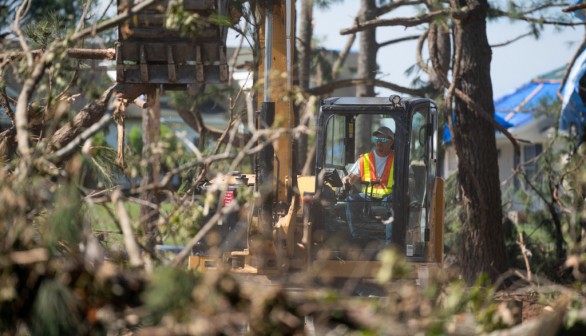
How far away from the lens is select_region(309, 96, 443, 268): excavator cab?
31.2ft

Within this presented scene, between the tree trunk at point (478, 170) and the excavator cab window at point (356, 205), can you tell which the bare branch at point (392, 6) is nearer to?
the tree trunk at point (478, 170)

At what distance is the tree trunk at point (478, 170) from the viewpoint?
498 inches

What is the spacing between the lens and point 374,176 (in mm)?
9602

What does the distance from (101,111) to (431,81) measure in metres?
9.37

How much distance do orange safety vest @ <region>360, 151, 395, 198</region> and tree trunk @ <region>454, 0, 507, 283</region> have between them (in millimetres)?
3358

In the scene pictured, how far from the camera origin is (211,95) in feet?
58.3

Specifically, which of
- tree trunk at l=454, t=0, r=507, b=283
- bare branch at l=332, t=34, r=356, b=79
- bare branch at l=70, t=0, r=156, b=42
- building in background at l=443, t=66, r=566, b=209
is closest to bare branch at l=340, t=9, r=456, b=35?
tree trunk at l=454, t=0, r=507, b=283

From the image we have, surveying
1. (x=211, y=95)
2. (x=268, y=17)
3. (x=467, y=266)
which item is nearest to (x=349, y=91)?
(x=211, y=95)

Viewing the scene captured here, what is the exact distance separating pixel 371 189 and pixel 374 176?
141 mm

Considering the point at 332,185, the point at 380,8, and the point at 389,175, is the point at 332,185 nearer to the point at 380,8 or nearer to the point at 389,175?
the point at 389,175

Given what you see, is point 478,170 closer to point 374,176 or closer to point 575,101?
point 575,101

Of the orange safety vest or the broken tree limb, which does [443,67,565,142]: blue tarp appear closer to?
the orange safety vest

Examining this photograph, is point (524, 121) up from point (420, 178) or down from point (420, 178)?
up

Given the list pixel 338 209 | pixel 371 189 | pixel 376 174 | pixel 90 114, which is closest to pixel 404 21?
pixel 376 174
